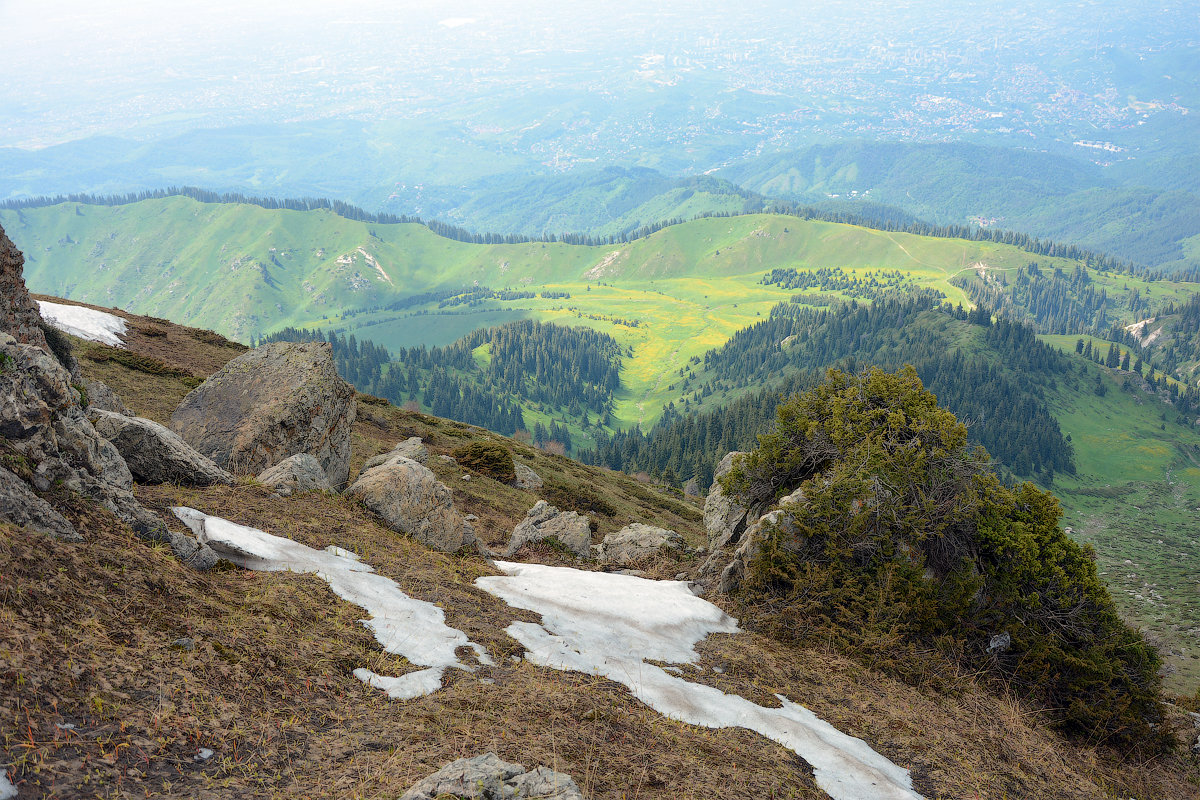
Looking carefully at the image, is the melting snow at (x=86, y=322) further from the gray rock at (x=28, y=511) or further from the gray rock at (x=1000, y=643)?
the gray rock at (x=1000, y=643)

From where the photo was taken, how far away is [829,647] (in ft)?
59.4

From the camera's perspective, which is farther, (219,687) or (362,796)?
(219,687)

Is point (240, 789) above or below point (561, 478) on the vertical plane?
above

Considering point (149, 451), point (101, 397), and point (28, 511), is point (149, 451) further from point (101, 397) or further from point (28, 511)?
point (28, 511)

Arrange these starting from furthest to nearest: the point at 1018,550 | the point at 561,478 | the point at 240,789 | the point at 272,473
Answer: the point at 561,478 < the point at 272,473 < the point at 1018,550 < the point at 240,789

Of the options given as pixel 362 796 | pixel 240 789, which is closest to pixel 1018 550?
pixel 362 796

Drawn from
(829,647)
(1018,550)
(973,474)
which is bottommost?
(829,647)

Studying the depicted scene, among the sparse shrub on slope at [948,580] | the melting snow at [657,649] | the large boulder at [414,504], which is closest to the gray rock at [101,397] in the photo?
the large boulder at [414,504]

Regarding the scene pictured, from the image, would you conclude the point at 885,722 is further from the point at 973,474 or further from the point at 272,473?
the point at 272,473

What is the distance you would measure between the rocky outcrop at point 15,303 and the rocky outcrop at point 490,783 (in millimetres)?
16001

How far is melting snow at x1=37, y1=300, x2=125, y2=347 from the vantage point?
45.6 meters

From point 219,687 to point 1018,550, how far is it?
21113 mm

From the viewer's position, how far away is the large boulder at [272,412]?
2548cm

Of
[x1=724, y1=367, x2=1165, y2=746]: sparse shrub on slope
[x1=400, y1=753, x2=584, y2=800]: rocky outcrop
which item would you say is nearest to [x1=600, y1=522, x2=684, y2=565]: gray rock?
[x1=724, y1=367, x2=1165, y2=746]: sparse shrub on slope
